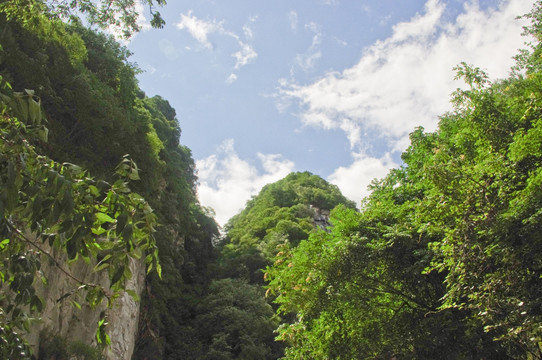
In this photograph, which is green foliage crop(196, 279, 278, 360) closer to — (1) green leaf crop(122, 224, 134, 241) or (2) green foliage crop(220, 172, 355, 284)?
(2) green foliage crop(220, 172, 355, 284)

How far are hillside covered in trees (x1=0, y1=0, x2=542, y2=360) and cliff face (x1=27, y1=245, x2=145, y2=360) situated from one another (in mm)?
279

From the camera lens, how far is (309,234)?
10.8m

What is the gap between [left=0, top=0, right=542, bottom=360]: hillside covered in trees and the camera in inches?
72.1

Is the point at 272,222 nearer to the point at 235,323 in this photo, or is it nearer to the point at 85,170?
the point at 235,323

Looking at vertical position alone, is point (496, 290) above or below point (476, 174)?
below

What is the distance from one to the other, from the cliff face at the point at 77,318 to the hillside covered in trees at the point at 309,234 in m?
0.28

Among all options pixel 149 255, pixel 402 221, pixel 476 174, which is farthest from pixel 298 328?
pixel 149 255

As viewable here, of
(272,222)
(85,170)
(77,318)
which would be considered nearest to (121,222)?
(85,170)

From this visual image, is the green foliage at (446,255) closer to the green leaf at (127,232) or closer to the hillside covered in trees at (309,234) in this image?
the hillside covered in trees at (309,234)

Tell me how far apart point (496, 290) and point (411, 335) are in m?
3.60

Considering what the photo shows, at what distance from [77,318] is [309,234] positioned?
880 centimetres

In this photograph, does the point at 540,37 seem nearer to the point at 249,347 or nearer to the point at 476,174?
the point at 476,174

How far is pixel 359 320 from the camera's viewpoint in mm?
10117

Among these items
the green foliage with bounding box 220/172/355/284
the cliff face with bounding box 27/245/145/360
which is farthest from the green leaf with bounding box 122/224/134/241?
the green foliage with bounding box 220/172/355/284
